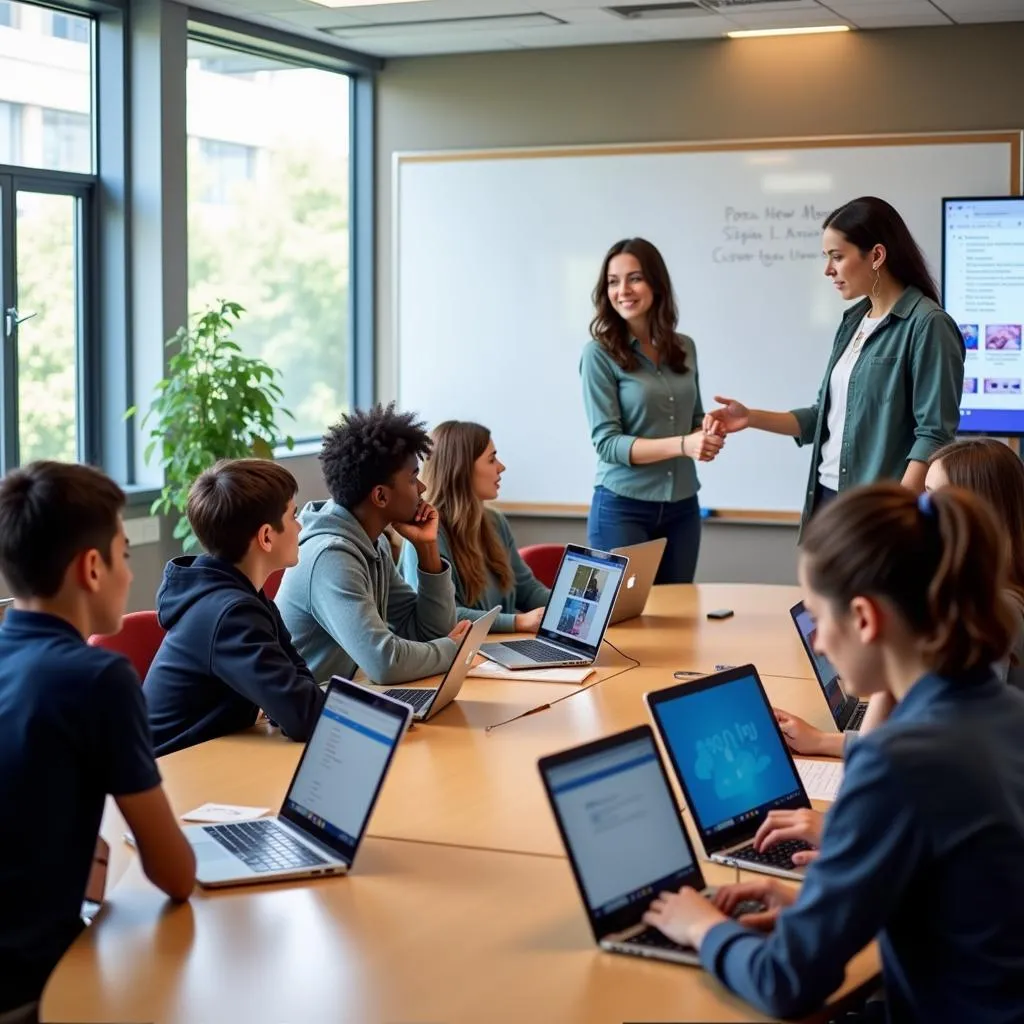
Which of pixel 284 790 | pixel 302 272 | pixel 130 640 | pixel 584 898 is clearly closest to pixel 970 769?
pixel 584 898

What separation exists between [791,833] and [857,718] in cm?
93

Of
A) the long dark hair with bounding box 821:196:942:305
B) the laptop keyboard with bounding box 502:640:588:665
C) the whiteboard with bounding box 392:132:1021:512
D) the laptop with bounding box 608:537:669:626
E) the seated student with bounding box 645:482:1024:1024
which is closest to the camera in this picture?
the seated student with bounding box 645:482:1024:1024

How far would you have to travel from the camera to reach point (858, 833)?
148 centimetres

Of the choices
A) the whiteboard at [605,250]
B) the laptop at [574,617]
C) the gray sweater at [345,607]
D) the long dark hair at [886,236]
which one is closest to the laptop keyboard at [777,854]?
the gray sweater at [345,607]

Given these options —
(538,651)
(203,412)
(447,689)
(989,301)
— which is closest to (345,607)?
(447,689)

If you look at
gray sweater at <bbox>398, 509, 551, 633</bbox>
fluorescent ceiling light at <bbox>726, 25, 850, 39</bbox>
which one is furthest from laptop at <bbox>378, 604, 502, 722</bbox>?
fluorescent ceiling light at <bbox>726, 25, 850, 39</bbox>

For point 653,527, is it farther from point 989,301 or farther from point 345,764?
point 345,764

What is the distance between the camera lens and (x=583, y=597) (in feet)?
11.3

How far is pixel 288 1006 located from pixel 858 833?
0.67m

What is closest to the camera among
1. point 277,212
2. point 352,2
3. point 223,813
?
point 223,813

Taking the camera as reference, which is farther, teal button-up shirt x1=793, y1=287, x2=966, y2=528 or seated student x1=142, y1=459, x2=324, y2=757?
teal button-up shirt x1=793, y1=287, x2=966, y2=528

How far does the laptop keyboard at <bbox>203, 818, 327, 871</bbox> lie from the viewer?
6.49ft

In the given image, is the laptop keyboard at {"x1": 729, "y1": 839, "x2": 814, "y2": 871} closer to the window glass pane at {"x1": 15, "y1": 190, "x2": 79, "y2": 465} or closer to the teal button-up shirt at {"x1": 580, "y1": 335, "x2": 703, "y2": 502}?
the teal button-up shirt at {"x1": 580, "y1": 335, "x2": 703, "y2": 502}

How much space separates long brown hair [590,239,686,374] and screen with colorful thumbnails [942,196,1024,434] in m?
1.49
